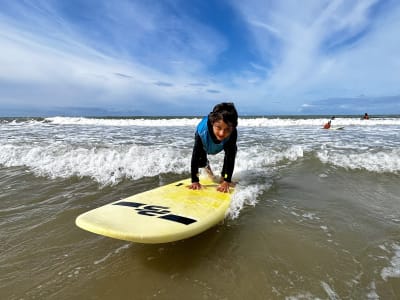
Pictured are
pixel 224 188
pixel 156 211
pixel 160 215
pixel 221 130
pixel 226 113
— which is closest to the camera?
pixel 160 215

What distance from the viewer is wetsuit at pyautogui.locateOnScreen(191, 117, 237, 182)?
351 centimetres

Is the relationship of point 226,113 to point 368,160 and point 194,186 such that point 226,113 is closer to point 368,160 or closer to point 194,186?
point 194,186

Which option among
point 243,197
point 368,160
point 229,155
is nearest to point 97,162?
point 229,155

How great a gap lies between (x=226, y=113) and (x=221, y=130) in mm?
248

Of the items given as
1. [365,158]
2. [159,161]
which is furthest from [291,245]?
[365,158]

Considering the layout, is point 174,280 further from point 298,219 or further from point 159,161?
point 159,161

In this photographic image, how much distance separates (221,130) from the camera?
126 inches

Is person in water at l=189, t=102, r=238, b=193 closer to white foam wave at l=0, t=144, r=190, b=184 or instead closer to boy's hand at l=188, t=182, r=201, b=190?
boy's hand at l=188, t=182, r=201, b=190

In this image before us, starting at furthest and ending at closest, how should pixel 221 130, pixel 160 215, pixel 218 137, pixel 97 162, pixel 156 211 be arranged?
pixel 97 162 → pixel 218 137 → pixel 221 130 → pixel 156 211 → pixel 160 215

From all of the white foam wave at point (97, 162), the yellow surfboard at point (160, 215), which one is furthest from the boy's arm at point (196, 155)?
the white foam wave at point (97, 162)

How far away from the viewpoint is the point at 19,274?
209cm

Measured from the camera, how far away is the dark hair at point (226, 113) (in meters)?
3.08

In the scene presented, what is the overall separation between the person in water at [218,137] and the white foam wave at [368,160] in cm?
A: 371

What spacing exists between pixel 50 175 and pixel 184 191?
131 inches
